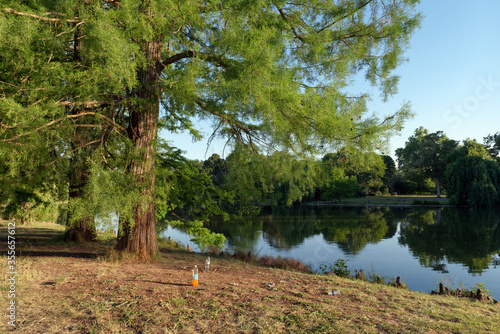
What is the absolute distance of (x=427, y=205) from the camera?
142 ft

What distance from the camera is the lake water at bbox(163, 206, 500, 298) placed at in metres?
11.9

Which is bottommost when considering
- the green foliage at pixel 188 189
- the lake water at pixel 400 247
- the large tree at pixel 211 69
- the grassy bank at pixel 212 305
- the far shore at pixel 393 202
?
the lake water at pixel 400 247

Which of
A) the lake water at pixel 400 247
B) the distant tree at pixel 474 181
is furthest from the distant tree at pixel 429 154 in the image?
the lake water at pixel 400 247

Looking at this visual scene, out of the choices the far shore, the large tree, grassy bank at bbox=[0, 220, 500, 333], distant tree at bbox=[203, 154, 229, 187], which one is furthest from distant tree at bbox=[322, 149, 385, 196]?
the far shore

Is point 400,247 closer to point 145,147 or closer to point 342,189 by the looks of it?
point 145,147

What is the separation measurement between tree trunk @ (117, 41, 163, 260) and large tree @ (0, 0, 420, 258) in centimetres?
2

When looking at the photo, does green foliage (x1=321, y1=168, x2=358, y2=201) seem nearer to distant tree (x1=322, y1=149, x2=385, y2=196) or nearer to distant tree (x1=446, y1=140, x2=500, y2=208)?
distant tree (x1=446, y1=140, x2=500, y2=208)

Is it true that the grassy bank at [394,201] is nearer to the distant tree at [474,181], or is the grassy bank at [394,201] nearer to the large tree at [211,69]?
the distant tree at [474,181]

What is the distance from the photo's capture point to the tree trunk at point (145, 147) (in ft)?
21.8

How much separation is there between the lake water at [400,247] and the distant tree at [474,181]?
12.3m

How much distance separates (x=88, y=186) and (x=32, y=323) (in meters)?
2.09

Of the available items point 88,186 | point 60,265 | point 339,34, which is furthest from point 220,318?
point 339,34

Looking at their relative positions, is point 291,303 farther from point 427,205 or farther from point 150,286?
point 427,205

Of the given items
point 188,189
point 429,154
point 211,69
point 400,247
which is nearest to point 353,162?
point 211,69
